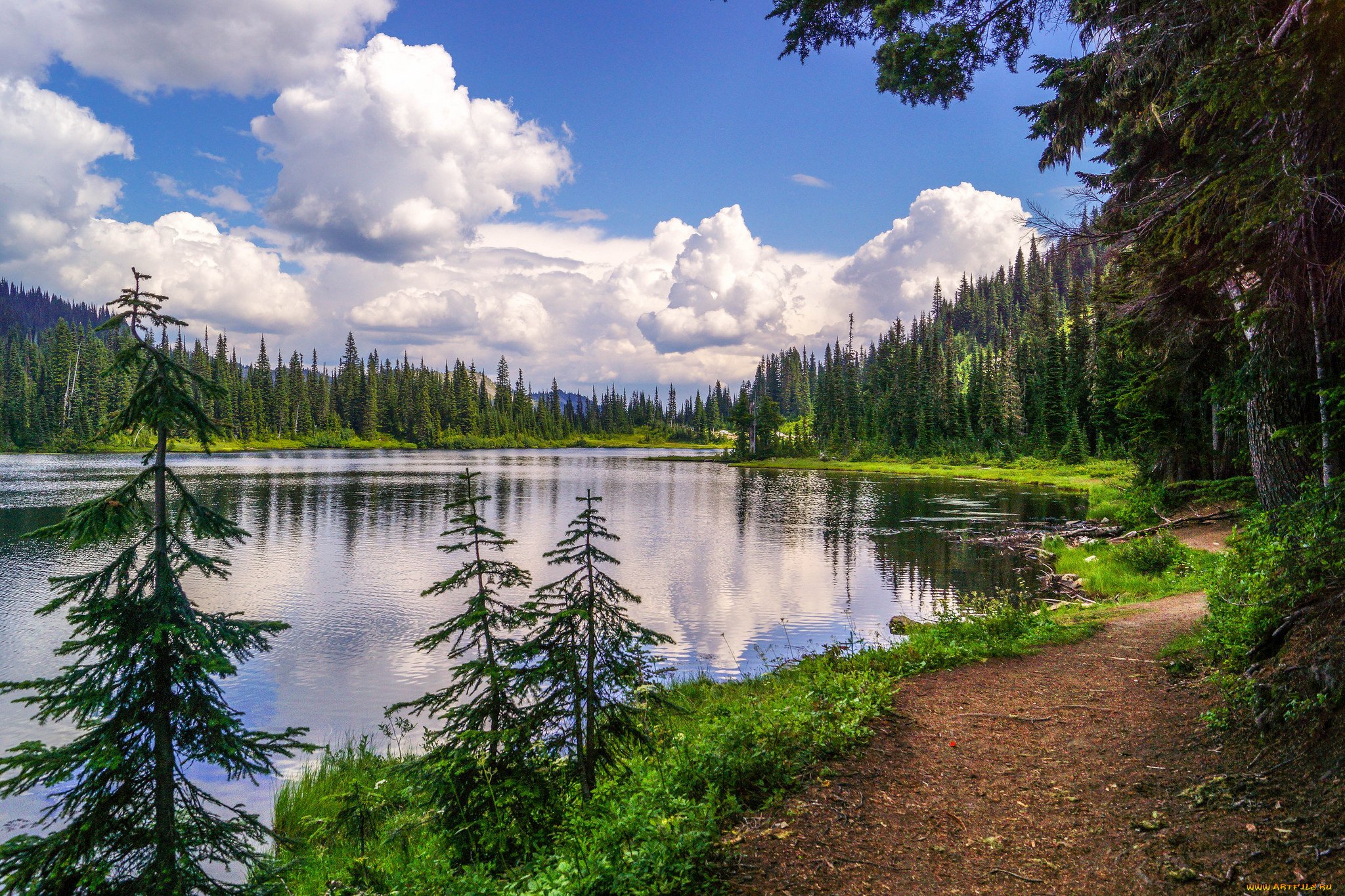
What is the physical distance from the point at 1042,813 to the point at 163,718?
7488 mm

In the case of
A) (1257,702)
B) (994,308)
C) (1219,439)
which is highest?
(994,308)

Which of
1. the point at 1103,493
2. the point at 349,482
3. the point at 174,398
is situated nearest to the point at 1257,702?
the point at 174,398

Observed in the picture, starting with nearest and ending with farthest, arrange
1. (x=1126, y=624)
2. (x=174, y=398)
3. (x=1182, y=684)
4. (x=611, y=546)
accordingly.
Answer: (x=174, y=398) < (x=1182, y=684) < (x=1126, y=624) < (x=611, y=546)

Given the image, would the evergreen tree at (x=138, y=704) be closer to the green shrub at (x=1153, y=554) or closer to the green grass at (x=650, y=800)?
the green grass at (x=650, y=800)

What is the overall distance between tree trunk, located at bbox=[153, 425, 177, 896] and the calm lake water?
4920 mm

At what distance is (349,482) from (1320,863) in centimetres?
6474

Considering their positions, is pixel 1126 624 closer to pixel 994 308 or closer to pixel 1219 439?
pixel 1219 439

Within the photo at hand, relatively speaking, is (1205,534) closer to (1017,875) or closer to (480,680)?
(1017,875)

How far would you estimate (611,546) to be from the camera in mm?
29453

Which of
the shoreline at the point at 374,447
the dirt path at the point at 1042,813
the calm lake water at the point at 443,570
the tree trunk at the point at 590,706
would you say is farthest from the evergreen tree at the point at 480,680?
the shoreline at the point at 374,447

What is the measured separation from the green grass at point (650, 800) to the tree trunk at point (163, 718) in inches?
45.4

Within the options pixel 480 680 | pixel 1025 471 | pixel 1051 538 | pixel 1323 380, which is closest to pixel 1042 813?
pixel 1323 380

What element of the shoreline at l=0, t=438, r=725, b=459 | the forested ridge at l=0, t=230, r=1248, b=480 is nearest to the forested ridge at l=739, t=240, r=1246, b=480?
the forested ridge at l=0, t=230, r=1248, b=480

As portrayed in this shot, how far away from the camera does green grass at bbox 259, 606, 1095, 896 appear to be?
15.4ft
